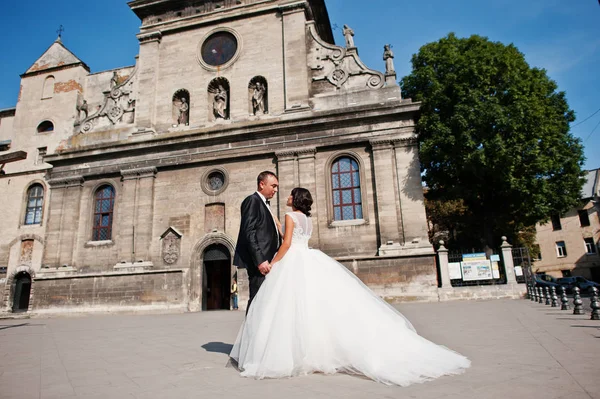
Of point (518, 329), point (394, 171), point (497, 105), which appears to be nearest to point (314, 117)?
point (394, 171)

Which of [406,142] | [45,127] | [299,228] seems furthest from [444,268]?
[45,127]

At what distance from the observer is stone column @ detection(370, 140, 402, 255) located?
15719 millimetres

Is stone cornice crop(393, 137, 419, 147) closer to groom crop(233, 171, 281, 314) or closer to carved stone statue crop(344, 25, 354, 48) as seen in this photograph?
carved stone statue crop(344, 25, 354, 48)

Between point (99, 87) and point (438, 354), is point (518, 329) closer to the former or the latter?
point (438, 354)

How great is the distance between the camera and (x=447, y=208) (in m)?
26.5

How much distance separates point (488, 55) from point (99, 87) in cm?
2212

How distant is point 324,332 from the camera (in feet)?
13.2

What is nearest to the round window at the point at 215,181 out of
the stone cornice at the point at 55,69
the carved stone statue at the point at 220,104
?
the carved stone statue at the point at 220,104

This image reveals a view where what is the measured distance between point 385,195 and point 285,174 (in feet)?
14.4

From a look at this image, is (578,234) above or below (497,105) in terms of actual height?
below

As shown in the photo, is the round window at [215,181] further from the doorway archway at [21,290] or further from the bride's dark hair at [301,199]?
the bride's dark hair at [301,199]

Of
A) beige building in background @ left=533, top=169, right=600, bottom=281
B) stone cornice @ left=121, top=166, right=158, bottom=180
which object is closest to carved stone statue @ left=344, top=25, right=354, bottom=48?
stone cornice @ left=121, top=166, right=158, bottom=180

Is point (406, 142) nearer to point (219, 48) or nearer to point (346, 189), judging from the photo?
point (346, 189)

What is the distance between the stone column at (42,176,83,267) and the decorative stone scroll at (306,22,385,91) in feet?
43.3
